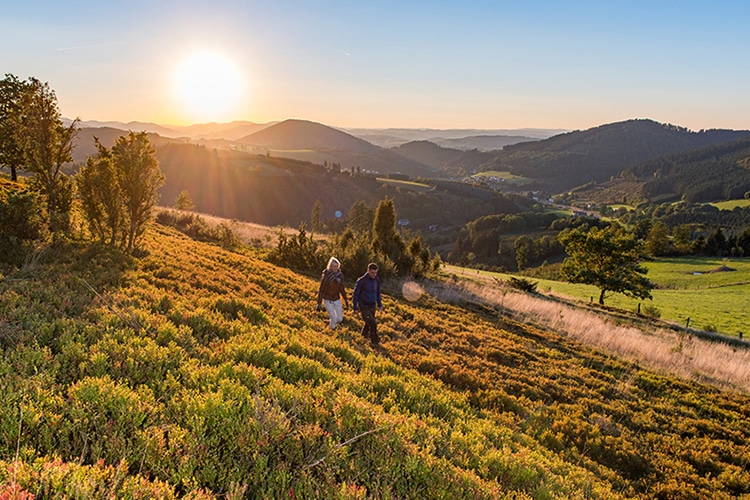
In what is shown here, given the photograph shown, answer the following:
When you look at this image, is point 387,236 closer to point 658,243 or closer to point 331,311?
point 331,311

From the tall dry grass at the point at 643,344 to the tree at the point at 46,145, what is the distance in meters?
17.3

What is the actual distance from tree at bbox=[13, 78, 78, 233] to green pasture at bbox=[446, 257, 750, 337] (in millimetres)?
36864

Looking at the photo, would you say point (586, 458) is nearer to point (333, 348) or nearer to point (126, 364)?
point (333, 348)

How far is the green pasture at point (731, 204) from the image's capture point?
16524 cm

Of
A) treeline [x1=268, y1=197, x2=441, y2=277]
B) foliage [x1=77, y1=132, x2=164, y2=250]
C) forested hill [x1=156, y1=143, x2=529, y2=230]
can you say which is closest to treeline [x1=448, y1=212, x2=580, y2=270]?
forested hill [x1=156, y1=143, x2=529, y2=230]

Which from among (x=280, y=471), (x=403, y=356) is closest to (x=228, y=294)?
(x=403, y=356)

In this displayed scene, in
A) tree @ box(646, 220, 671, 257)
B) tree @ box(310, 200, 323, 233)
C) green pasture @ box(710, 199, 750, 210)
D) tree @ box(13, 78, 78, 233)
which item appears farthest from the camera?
green pasture @ box(710, 199, 750, 210)

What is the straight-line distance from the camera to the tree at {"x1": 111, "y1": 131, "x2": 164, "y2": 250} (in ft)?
44.1

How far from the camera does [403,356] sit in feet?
33.4

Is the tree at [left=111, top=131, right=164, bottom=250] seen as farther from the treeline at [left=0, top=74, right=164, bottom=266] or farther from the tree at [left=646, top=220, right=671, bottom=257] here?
the tree at [left=646, top=220, right=671, bottom=257]

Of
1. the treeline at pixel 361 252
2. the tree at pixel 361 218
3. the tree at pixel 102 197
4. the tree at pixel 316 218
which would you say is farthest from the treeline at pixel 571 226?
the tree at pixel 102 197

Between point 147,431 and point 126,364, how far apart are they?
5.80ft

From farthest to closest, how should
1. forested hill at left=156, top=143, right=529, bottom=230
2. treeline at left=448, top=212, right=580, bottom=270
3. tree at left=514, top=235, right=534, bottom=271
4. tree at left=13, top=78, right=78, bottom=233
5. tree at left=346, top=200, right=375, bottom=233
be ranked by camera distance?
forested hill at left=156, top=143, right=529, bottom=230 < treeline at left=448, top=212, right=580, bottom=270 < tree at left=514, top=235, right=534, bottom=271 < tree at left=346, top=200, right=375, bottom=233 < tree at left=13, top=78, right=78, bottom=233

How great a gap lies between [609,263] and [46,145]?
143 feet
